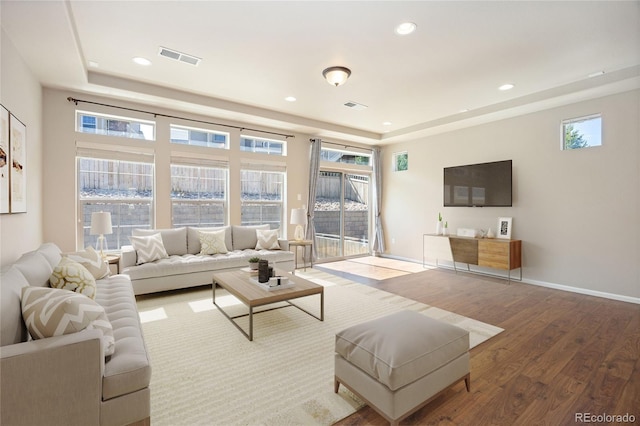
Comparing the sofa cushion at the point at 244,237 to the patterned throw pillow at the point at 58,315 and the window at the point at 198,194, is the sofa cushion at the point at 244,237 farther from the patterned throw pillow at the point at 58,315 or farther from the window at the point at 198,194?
the patterned throw pillow at the point at 58,315

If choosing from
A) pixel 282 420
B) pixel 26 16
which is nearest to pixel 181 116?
pixel 26 16

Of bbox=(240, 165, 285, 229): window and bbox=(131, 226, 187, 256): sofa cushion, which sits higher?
bbox=(240, 165, 285, 229): window

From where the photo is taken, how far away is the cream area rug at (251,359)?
181cm

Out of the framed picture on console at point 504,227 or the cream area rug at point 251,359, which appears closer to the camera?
the cream area rug at point 251,359

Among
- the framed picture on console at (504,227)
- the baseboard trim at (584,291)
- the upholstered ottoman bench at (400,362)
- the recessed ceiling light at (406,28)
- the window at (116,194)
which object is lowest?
the baseboard trim at (584,291)

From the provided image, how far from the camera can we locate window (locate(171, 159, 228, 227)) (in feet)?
16.3

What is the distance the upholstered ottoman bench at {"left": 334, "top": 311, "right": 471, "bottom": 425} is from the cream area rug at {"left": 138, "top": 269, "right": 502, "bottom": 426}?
0.27 m

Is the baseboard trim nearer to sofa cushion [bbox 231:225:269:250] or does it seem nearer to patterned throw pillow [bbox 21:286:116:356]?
sofa cushion [bbox 231:225:269:250]

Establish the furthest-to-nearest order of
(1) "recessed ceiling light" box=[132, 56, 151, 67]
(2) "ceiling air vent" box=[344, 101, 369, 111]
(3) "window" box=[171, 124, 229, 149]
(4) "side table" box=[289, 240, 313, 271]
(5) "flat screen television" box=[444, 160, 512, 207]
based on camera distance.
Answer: (4) "side table" box=[289, 240, 313, 271], (5) "flat screen television" box=[444, 160, 512, 207], (3) "window" box=[171, 124, 229, 149], (2) "ceiling air vent" box=[344, 101, 369, 111], (1) "recessed ceiling light" box=[132, 56, 151, 67]

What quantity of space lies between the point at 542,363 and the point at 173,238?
4.71 meters

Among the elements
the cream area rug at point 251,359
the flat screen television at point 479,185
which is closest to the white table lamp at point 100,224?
the cream area rug at point 251,359

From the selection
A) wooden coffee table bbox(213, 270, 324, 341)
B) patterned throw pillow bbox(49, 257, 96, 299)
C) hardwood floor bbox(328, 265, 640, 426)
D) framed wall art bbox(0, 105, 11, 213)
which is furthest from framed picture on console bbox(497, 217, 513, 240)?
framed wall art bbox(0, 105, 11, 213)

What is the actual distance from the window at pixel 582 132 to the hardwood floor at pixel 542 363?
2.22 meters

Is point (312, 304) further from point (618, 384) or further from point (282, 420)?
point (618, 384)
